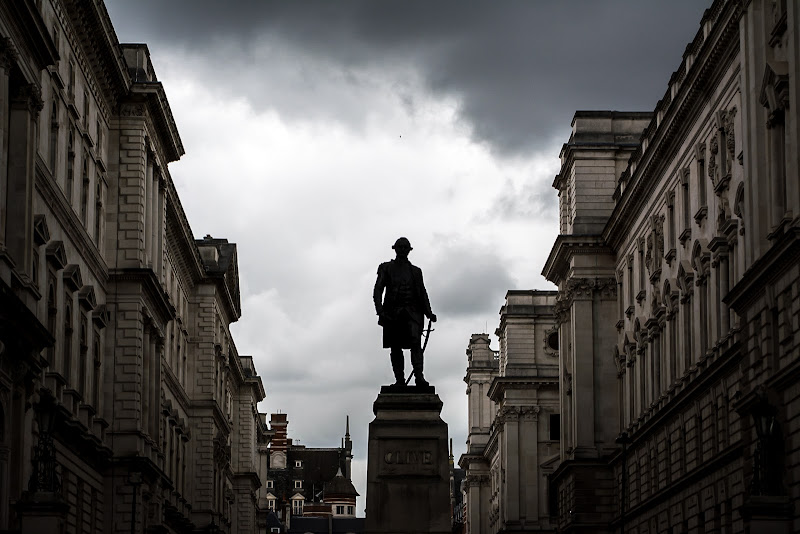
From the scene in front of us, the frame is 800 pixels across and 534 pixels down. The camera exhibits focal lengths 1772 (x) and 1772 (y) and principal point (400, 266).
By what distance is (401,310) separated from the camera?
4003cm

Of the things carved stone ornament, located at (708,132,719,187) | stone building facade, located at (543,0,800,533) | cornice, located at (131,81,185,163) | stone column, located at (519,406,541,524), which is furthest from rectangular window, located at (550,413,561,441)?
carved stone ornament, located at (708,132,719,187)

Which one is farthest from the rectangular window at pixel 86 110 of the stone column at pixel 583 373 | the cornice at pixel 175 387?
the stone column at pixel 583 373

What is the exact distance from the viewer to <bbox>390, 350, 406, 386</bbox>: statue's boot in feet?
131

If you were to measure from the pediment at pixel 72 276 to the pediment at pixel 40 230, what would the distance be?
3527 mm

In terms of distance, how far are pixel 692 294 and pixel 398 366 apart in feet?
96.2

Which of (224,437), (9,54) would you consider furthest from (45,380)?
(224,437)

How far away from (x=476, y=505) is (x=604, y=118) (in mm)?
67169

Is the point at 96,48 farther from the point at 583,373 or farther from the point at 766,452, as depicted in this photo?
the point at 583,373

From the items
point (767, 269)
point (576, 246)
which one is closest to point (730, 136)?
point (767, 269)

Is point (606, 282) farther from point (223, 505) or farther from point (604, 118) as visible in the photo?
point (223, 505)

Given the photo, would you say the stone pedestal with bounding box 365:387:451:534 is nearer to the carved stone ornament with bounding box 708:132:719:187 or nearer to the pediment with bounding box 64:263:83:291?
the pediment with bounding box 64:263:83:291

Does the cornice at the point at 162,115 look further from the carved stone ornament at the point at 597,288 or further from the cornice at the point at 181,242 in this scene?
the carved stone ornament at the point at 597,288

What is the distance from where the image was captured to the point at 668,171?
7225cm

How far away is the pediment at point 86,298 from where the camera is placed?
5775 centimetres
